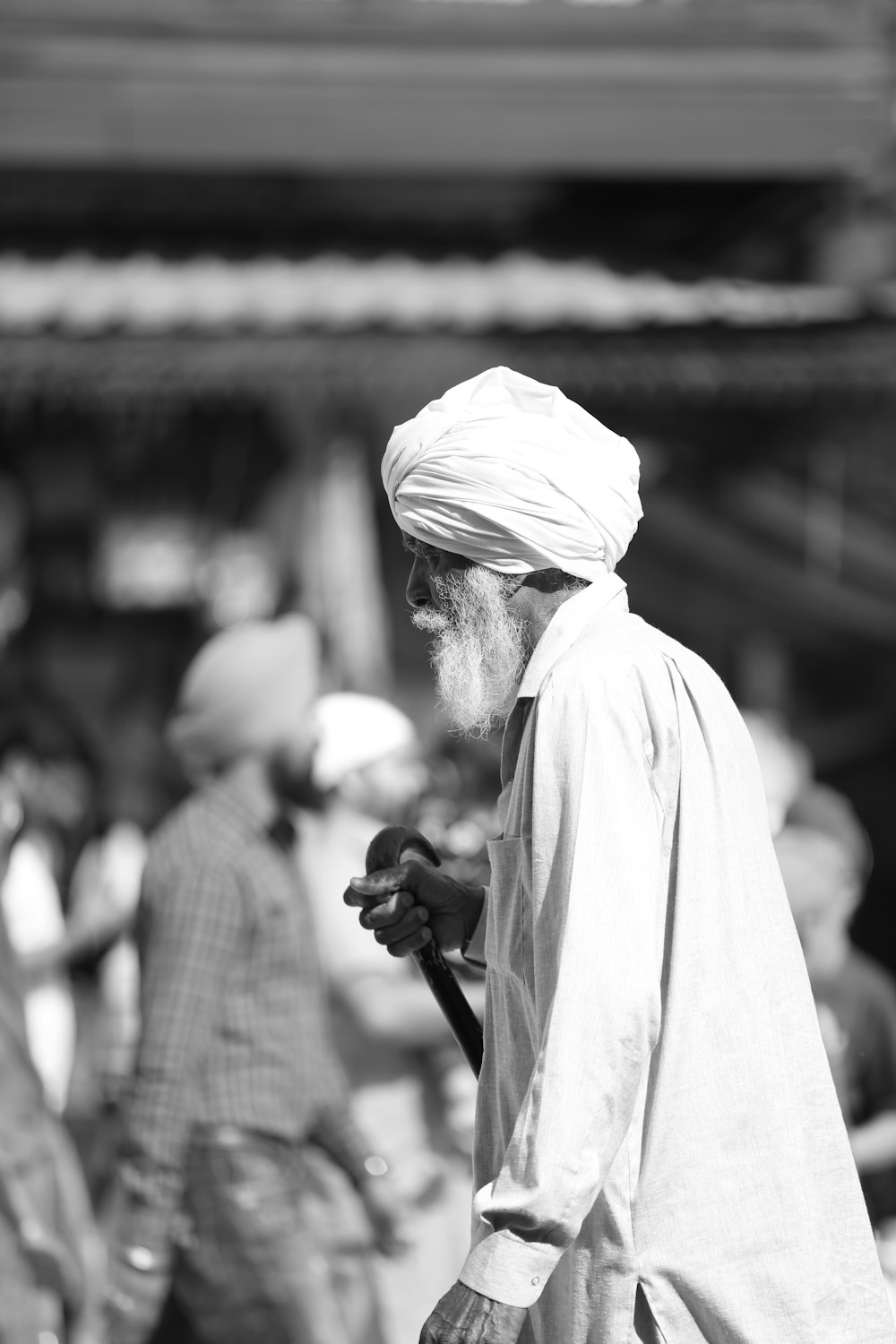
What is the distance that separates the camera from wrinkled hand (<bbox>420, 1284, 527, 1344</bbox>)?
1.62 metres

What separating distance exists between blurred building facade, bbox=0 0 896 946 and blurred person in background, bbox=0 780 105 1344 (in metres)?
2.84

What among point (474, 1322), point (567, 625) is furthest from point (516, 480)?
point (474, 1322)

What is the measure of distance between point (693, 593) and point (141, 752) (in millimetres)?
2343

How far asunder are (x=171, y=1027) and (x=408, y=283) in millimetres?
4014

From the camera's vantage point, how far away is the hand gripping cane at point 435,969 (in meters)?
2.17

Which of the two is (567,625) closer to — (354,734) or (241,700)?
(241,700)

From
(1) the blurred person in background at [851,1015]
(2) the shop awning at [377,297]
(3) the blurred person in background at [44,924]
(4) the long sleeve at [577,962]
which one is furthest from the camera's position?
(2) the shop awning at [377,297]

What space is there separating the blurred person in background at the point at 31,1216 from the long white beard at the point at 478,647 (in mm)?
1826

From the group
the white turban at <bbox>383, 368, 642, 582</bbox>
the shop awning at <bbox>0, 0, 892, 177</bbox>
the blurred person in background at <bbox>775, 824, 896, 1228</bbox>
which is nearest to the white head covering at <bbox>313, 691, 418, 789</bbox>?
the blurred person in background at <bbox>775, 824, 896, 1228</bbox>

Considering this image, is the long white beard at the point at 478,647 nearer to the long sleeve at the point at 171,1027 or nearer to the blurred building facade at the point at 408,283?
the long sleeve at the point at 171,1027

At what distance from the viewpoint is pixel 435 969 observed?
222 cm

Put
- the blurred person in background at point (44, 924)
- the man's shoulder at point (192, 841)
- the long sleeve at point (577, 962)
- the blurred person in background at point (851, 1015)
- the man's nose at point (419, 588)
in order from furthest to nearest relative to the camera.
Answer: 1. the blurred person in background at point (44, 924)
2. the blurred person in background at point (851, 1015)
3. the man's shoulder at point (192, 841)
4. the man's nose at point (419, 588)
5. the long sleeve at point (577, 962)

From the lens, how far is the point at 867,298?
6.46m

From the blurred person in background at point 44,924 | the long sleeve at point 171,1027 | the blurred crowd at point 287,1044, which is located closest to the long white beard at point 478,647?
the blurred crowd at point 287,1044
